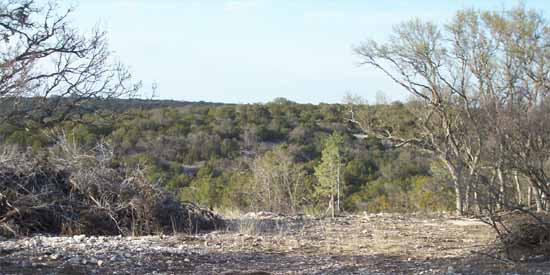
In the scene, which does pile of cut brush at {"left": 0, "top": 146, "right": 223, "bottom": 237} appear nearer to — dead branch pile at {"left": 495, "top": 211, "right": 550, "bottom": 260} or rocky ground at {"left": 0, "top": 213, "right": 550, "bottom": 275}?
rocky ground at {"left": 0, "top": 213, "right": 550, "bottom": 275}

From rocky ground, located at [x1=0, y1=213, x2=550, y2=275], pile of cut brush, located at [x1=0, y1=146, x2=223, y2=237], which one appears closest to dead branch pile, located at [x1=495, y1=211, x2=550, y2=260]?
rocky ground, located at [x1=0, y1=213, x2=550, y2=275]

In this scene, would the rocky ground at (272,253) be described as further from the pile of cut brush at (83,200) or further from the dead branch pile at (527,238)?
the pile of cut brush at (83,200)

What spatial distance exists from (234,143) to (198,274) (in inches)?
1017

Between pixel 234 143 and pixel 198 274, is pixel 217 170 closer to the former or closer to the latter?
pixel 234 143

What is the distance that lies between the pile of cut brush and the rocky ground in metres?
0.79

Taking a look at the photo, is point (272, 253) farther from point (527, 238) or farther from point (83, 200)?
point (83, 200)

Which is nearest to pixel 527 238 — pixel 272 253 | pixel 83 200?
pixel 272 253

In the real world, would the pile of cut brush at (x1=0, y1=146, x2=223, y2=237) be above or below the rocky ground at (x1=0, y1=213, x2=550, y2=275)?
above

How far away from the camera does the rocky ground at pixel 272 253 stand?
7738 mm

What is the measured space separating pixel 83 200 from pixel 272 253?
3.61 metres

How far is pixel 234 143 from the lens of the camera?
33312mm

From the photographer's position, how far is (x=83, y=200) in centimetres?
1120

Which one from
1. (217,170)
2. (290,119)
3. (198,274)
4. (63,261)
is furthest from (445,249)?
(290,119)

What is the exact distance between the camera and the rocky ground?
774 cm
